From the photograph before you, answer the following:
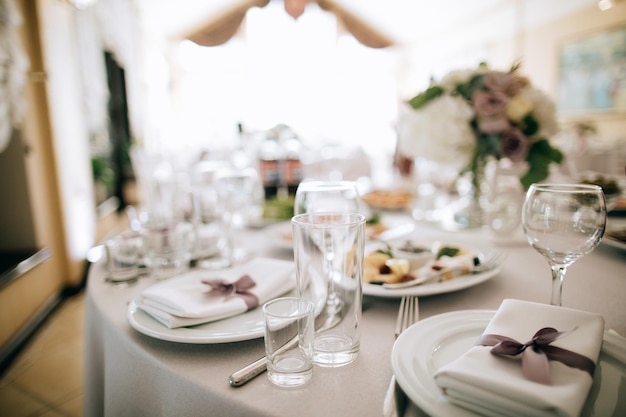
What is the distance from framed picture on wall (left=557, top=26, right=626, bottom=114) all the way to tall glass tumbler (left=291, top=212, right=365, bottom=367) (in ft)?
Result: 20.3

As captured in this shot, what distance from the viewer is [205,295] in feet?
2.34

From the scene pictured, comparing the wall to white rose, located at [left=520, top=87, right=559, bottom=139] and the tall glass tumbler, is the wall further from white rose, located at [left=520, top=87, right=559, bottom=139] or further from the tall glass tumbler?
the tall glass tumbler

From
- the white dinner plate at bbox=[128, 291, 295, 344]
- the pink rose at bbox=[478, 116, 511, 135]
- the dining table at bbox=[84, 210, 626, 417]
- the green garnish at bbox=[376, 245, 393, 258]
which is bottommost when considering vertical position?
the dining table at bbox=[84, 210, 626, 417]

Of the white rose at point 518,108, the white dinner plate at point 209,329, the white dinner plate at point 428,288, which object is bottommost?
the white dinner plate at point 209,329

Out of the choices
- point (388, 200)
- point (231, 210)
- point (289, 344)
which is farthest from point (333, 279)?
point (388, 200)

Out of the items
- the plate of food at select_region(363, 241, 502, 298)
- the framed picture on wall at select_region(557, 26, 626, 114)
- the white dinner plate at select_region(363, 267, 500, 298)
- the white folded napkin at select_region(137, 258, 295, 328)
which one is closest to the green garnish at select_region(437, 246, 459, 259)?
the plate of food at select_region(363, 241, 502, 298)

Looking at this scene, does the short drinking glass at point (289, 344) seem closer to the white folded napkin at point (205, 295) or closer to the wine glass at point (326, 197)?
the white folded napkin at point (205, 295)

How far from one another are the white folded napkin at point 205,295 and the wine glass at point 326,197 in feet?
0.46

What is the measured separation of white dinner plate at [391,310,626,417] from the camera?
16.5 inches

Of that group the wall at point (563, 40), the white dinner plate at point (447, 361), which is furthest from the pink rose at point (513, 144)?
the wall at point (563, 40)

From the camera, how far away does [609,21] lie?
5215 mm

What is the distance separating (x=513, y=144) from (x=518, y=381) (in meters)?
0.97

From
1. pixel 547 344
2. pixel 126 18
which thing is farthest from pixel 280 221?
pixel 126 18

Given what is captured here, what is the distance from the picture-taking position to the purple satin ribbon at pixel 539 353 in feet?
1.36
